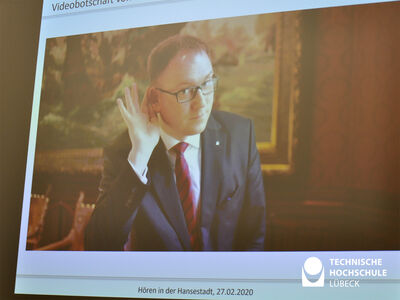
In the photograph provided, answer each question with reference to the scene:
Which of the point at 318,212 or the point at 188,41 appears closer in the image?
the point at 318,212

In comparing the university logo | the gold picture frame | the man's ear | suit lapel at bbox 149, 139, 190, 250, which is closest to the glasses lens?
the man's ear

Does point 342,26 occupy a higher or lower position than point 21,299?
higher

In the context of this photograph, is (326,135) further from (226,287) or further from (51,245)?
(51,245)

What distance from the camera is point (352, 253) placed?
218 centimetres

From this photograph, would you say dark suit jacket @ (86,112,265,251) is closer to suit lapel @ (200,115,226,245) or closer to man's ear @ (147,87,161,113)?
suit lapel @ (200,115,226,245)

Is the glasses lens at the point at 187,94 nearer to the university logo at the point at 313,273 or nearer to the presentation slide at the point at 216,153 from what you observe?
the presentation slide at the point at 216,153

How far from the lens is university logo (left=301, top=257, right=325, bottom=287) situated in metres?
2.17

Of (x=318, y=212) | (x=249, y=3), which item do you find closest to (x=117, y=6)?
(x=249, y=3)

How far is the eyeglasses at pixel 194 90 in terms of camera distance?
2461 millimetres

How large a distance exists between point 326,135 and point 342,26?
46cm

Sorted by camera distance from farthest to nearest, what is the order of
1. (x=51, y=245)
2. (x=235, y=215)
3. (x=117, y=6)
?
1. (x=117, y=6)
2. (x=51, y=245)
3. (x=235, y=215)

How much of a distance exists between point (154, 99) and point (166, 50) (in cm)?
23

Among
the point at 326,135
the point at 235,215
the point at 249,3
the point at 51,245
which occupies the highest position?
the point at 249,3

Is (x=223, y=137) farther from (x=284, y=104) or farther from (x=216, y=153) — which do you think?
(x=284, y=104)
